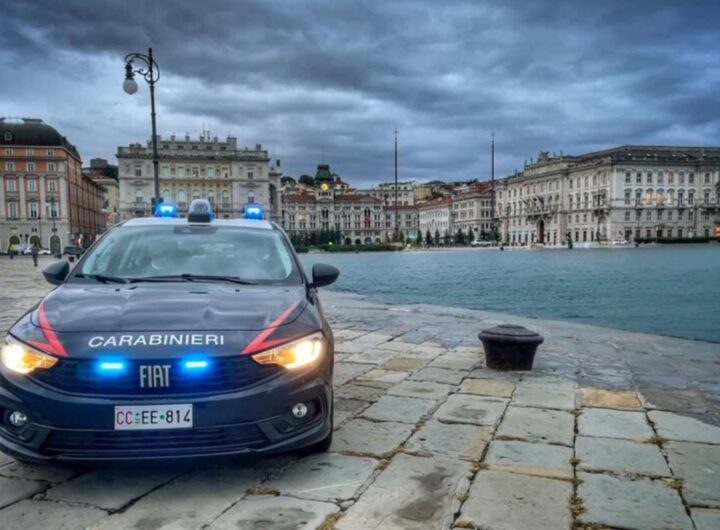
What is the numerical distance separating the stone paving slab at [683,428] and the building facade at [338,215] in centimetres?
15829

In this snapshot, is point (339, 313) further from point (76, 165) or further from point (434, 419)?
point (76, 165)

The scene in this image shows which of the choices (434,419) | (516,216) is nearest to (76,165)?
(516,216)

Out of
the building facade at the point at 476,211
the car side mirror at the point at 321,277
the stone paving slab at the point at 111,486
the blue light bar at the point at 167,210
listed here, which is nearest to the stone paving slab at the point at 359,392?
the car side mirror at the point at 321,277

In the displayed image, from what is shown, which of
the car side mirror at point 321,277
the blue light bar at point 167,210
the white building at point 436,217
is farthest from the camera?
the white building at point 436,217

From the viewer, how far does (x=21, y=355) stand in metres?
3.22

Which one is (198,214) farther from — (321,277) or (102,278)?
(321,277)

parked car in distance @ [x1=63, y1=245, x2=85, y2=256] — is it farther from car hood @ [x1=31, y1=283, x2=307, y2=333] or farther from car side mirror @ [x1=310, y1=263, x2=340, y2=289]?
car side mirror @ [x1=310, y1=263, x2=340, y2=289]

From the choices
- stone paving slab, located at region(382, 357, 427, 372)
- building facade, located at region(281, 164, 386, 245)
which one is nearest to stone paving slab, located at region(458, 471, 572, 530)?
stone paving slab, located at region(382, 357, 427, 372)

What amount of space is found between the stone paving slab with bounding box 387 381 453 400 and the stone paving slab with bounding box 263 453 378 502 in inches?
70.1

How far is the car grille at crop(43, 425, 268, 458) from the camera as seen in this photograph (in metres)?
3.04

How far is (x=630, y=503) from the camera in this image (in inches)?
127

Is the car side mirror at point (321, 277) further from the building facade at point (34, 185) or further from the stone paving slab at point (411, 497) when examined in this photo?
the building facade at point (34, 185)

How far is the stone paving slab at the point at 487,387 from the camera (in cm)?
562

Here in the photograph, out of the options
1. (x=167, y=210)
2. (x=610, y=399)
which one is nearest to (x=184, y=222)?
(x=167, y=210)
